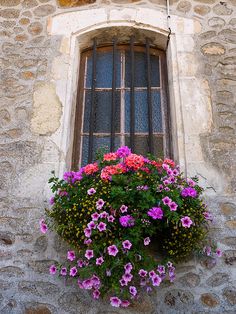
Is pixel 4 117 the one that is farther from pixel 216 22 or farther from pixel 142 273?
pixel 216 22

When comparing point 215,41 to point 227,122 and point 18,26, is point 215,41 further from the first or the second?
point 18,26

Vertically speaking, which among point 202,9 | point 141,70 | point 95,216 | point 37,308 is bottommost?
point 37,308

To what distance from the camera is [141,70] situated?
429 centimetres

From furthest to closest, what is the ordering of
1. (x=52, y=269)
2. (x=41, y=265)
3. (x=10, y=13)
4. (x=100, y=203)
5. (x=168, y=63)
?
1. (x=10, y=13)
2. (x=168, y=63)
3. (x=41, y=265)
4. (x=52, y=269)
5. (x=100, y=203)

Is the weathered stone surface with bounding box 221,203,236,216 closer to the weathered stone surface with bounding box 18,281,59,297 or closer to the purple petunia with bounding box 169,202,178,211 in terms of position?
the purple petunia with bounding box 169,202,178,211

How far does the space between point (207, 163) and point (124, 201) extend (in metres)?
0.99

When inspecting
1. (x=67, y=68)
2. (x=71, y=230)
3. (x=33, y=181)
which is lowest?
(x=71, y=230)

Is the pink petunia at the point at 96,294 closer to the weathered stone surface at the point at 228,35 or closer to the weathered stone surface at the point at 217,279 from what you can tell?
the weathered stone surface at the point at 217,279

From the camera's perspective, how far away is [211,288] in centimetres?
304

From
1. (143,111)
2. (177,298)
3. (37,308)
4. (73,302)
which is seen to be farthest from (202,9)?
(37,308)

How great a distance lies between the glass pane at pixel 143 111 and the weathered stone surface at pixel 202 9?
98cm

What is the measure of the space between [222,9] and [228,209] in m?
2.17

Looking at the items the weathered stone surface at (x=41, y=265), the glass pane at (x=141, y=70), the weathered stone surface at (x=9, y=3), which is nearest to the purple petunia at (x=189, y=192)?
the weathered stone surface at (x=41, y=265)

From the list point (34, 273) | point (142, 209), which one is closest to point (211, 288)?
point (142, 209)
